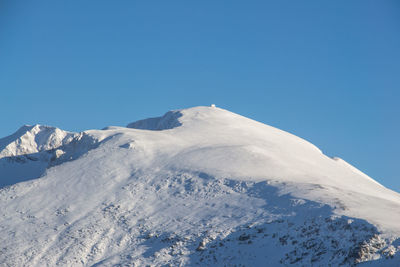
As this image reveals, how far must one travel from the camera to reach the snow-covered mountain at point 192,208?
31906 millimetres

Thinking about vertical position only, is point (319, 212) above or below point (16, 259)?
above

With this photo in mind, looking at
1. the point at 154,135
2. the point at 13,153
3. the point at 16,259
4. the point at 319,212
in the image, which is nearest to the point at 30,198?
the point at 16,259

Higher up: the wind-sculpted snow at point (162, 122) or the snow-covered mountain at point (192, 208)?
the wind-sculpted snow at point (162, 122)

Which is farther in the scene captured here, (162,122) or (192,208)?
(162,122)

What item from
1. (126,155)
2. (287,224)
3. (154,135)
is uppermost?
(154,135)

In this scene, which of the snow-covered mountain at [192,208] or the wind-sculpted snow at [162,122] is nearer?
the snow-covered mountain at [192,208]

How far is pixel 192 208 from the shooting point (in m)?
42.0

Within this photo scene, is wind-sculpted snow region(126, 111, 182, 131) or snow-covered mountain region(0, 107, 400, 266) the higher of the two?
wind-sculpted snow region(126, 111, 182, 131)

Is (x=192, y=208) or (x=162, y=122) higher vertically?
(x=162, y=122)

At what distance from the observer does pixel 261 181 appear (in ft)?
147

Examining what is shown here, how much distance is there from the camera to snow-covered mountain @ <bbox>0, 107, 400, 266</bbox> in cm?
3191

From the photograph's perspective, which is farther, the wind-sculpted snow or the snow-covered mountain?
the wind-sculpted snow

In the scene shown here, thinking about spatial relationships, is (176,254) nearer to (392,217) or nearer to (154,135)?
(392,217)

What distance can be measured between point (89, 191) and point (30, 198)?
574 cm
